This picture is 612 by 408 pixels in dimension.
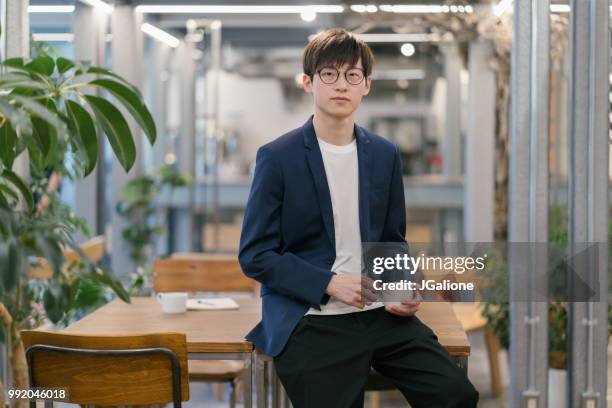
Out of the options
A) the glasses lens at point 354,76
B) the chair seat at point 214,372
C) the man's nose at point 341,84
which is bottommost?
the chair seat at point 214,372

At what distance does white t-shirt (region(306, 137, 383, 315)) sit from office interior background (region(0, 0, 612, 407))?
1.03m

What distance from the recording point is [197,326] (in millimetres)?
2902

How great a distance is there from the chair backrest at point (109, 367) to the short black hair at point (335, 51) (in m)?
0.88

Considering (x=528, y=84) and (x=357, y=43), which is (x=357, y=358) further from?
(x=528, y=84)

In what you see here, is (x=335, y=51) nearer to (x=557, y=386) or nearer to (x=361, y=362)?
(x=361, y=362)

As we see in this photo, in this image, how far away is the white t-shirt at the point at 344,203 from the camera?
8.54 feet

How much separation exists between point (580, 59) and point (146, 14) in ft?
14.8

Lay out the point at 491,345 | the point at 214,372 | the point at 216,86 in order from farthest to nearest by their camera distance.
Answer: the point at 216,86 < the point at 491,345 < the point at 214,372

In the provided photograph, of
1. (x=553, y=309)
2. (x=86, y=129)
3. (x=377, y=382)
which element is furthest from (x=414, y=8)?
(x=86, y=129)

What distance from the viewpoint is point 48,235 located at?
190 centimetres

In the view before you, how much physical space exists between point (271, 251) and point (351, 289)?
0.26 m

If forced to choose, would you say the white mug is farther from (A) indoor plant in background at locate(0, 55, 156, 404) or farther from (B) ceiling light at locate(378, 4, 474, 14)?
(B) ceiling light at locate(378, 4, 474, 14)

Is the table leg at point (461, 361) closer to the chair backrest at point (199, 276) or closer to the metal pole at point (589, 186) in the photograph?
the metal pole at point (589, 186)

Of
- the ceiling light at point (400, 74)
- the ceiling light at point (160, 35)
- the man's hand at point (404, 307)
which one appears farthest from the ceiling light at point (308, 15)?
the man's hand at point (404, 307)
